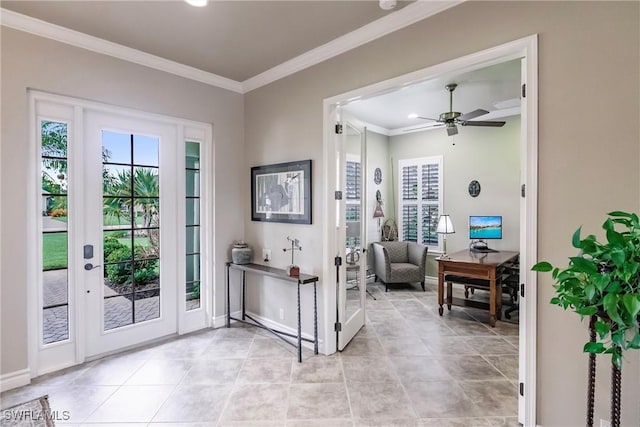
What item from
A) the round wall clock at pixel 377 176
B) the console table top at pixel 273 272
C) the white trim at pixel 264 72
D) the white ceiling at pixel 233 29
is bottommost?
the console table top at pixel 273 272

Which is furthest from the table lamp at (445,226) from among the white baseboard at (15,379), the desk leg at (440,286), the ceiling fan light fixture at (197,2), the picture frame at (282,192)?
the white baseboard at (15,379)

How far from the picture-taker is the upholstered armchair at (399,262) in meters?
5.53

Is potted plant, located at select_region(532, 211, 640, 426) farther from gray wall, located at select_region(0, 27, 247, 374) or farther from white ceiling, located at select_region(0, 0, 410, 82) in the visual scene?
gray wall, located at select_region(0, 27, 247, 374)

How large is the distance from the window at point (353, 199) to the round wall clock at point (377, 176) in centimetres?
265

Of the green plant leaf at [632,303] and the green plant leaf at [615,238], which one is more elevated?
Answer: the green plant leaf at [615,238]

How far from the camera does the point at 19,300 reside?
2.59 meters

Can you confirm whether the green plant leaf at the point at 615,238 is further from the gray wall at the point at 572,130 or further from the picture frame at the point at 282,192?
the picture frame at the point at 282,192

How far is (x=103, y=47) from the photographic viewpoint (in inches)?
116

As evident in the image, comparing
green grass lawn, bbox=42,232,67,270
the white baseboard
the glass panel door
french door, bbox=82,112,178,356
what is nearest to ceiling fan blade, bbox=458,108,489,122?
french door, bbox=82,112,178,356

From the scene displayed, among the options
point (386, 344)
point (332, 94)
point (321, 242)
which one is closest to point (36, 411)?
point (321, 242)

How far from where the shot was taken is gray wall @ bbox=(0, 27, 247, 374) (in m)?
2.53

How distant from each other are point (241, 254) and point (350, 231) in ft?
4.20

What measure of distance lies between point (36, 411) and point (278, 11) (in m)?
3.35

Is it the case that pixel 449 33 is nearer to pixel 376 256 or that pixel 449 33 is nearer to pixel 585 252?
pixel 585 252
